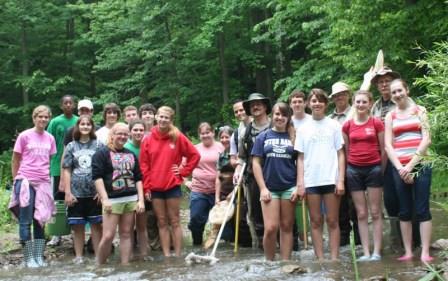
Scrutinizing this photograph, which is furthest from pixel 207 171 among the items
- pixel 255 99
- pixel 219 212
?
pixel 255 99

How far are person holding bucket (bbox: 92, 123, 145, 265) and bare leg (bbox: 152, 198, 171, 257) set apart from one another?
37cm

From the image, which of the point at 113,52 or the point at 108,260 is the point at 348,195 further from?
the point at 113,52

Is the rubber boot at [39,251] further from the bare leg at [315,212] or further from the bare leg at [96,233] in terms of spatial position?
the bare leg at [315,212]

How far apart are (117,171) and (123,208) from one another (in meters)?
0.43

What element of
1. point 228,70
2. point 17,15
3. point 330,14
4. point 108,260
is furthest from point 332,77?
point 17,15

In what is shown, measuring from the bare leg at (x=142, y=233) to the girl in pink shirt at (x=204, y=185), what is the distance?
36.3 inches

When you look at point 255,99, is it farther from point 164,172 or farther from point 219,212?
point 219,212

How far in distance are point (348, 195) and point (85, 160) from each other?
3.22m

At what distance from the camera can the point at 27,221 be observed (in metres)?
7.06

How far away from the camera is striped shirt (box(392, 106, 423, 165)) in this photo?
19.5 feet

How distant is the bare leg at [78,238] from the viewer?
7.28 metres

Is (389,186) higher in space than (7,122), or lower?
lower

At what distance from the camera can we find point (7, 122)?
28.1 m

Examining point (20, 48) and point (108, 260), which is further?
point (20, 48)
